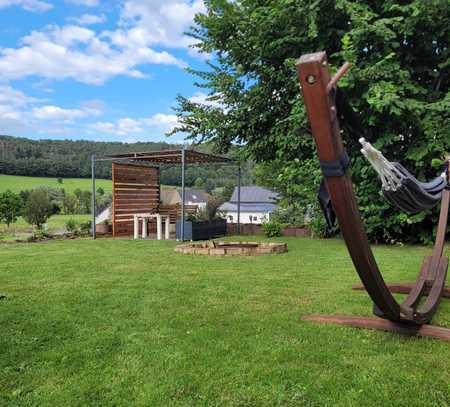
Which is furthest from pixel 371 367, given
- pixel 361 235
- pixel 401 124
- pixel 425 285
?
pixel 401 124

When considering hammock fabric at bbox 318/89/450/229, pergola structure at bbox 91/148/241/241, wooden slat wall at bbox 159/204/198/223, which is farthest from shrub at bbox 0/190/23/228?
hammock fabric at bbox 318/89/450/229

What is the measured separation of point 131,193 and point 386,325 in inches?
468

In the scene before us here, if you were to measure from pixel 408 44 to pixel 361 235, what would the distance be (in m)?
9.41

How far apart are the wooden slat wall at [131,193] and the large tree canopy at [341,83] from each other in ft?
9.36

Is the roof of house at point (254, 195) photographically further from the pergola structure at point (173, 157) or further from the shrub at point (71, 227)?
the pergola structure at point (173, 157)

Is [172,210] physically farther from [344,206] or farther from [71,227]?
[344,206]

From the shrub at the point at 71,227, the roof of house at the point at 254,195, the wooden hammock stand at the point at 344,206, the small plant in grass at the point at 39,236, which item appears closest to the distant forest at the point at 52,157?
the shrub at the point at 71,227

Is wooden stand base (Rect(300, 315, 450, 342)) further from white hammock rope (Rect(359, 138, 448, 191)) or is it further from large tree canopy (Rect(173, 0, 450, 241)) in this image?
large tree canopy (Rect(173, 0, 450, 241))

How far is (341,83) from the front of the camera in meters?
8.71

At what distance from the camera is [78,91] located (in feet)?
81.8

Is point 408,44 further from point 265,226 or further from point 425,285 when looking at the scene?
point 425,285

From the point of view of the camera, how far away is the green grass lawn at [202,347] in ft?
8.05

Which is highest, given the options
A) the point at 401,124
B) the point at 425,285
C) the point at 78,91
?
the point at 78,91

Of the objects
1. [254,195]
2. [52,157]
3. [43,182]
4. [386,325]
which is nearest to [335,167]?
[386,325]
